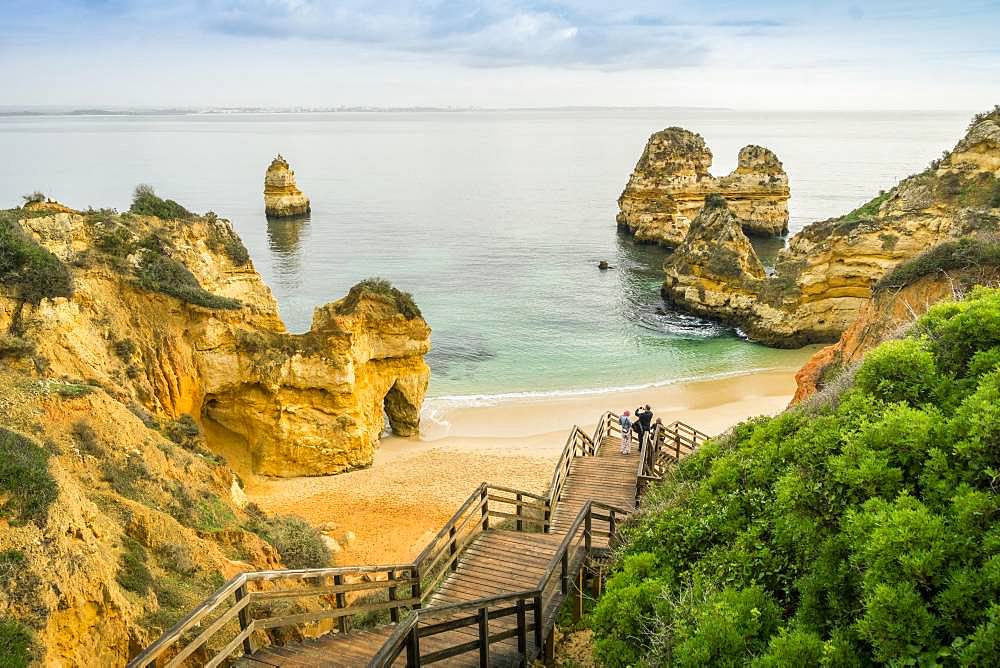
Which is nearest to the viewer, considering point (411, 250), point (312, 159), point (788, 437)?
point (788, 437)

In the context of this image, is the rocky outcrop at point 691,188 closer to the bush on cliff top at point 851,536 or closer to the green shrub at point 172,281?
the green shrub at point 172,281

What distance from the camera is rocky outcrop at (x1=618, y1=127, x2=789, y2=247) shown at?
219ft

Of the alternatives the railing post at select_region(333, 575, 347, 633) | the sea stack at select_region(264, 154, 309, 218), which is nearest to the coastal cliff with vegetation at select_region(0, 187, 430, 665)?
the railing post at select_region(333, 575, 347, 633)

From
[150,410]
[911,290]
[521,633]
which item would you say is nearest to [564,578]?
[521,633]

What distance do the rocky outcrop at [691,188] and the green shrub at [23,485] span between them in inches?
2473

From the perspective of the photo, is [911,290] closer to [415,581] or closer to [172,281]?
[415,581]

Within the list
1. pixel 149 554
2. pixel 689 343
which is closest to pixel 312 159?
pixel 689 343

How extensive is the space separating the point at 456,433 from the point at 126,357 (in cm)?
1314

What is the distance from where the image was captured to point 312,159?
154 meters

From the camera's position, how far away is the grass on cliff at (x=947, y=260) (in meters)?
15.8

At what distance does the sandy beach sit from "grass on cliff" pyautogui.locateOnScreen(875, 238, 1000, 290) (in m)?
11.1

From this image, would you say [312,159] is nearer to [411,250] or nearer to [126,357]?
[411,250]

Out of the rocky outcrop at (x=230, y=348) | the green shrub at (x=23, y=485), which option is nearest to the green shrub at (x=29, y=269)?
the rocky outcrop at (x=230, y=348)

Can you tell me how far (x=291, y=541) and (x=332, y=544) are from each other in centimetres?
351
